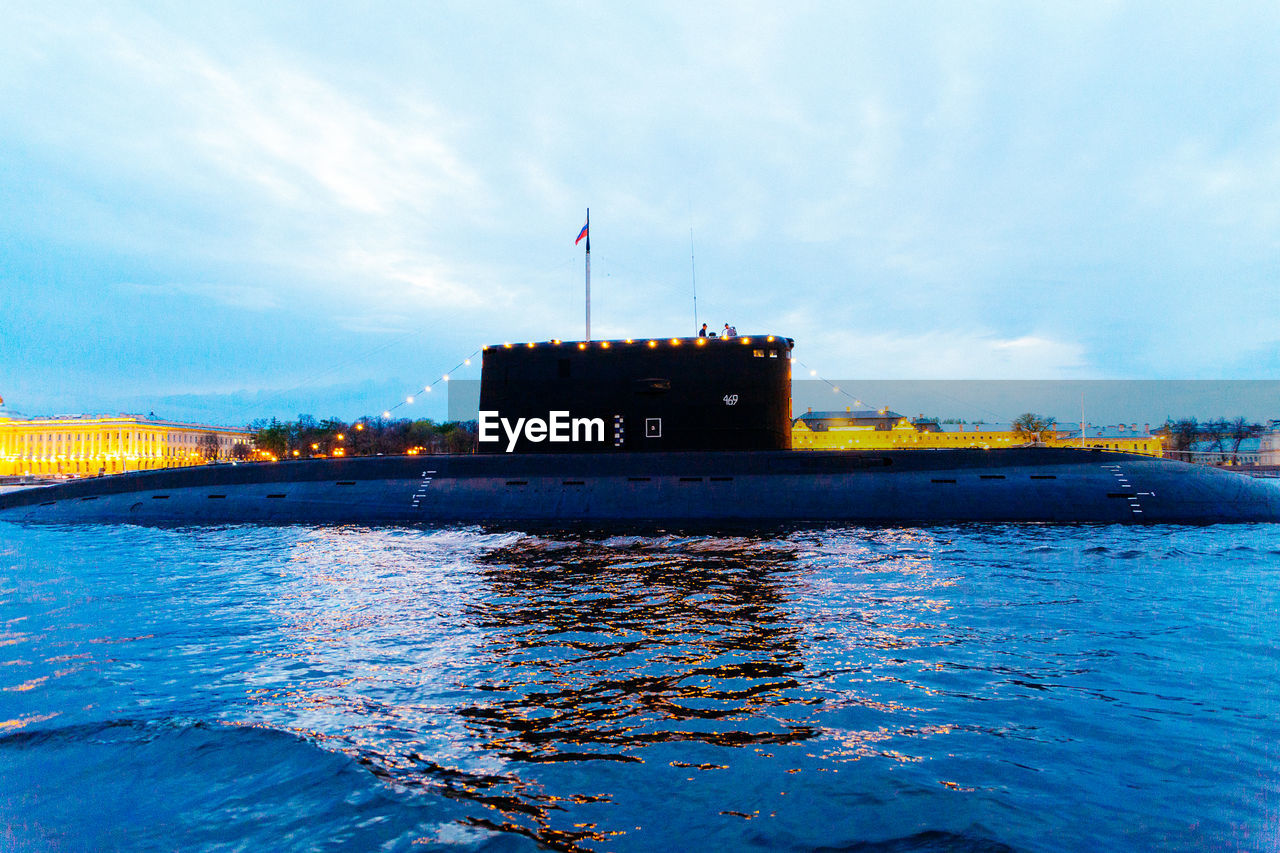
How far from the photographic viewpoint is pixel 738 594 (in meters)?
8.15

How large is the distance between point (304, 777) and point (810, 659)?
150 inches

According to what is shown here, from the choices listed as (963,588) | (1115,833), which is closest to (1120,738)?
(1115,833)

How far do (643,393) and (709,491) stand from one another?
313cm

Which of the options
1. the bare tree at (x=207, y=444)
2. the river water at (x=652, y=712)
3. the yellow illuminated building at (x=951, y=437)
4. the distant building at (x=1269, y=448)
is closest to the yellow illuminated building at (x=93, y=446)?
the bare tree at (x=207, y=444)

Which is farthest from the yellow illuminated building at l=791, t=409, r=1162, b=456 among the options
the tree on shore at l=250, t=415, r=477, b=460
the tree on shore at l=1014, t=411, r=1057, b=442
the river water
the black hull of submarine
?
the river water

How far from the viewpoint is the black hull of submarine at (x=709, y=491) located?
15273 mm

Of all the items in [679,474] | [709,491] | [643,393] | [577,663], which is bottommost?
[577,663]

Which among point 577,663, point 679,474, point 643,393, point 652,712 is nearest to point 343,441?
point 643,393

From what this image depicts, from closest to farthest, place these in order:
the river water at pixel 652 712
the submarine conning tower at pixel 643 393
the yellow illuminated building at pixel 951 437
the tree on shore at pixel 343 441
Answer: the river water at pixel 652 712, the submarine conning tower at pixel 643 393, the tree on shore at pixel 343 441, the yellow illuminated building at pixel 951 437

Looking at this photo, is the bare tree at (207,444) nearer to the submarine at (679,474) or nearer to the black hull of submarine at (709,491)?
the black hull of submarine at (709,491)

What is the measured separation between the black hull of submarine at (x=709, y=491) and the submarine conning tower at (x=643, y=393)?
0.54 m

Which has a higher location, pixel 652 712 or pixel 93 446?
pixel 93 446

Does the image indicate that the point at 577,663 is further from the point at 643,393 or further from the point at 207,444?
the point at 207,444

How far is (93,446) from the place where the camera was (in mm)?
105312
